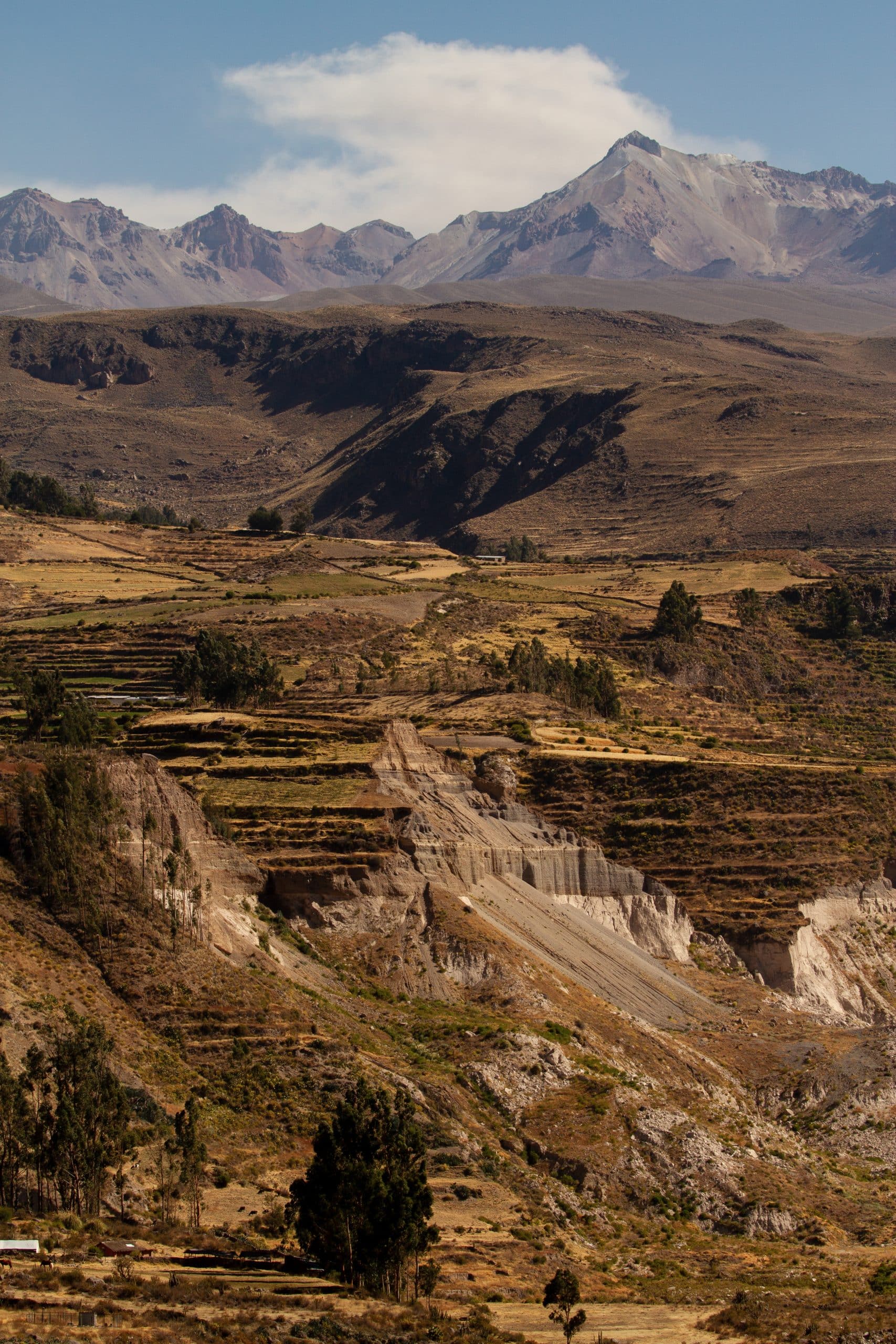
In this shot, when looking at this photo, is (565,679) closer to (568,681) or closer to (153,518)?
(568,681)

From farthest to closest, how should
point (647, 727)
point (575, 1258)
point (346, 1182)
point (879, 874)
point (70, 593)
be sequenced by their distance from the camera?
point (70, 593) → point (647, 727) → point (879, 874) → point (575, 1258) → point (346, 1182)

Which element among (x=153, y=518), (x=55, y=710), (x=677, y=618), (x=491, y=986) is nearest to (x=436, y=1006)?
(x=491, y=986)

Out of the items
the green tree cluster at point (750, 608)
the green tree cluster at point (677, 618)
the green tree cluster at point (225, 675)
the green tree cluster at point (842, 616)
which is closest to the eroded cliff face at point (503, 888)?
the green tree cluster at point (225, 675)

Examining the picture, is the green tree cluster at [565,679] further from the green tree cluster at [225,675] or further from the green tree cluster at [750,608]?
the green tree cluster at [750,608]

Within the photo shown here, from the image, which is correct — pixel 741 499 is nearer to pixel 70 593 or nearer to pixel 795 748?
pixel 70 593

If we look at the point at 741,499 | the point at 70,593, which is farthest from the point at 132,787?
the point at 741,499
